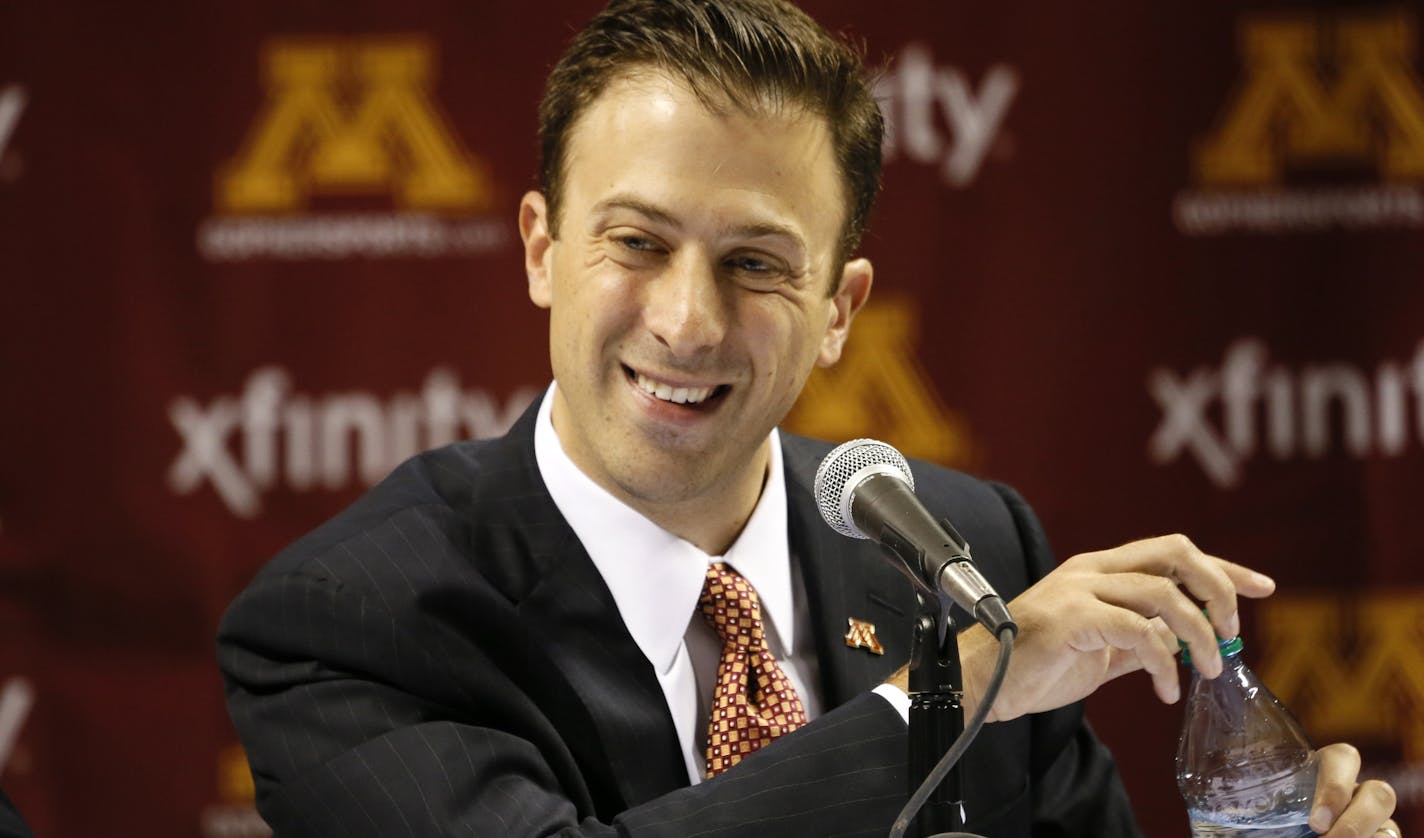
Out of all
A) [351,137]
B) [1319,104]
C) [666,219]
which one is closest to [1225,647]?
[666,219]

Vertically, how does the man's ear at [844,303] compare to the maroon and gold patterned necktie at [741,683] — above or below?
above

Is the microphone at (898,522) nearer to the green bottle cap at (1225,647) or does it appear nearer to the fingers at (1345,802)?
the green bottle cap at (1225,647)

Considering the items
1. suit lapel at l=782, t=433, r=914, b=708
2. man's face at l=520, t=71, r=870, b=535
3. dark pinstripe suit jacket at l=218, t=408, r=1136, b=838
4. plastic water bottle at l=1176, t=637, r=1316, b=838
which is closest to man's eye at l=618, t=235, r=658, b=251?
man's face at l=520, t=71, r=870, b=535

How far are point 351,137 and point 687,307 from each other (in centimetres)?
198

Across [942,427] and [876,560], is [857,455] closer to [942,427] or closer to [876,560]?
[876,560]

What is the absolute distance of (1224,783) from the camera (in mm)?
2133

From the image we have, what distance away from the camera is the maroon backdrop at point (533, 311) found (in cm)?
369

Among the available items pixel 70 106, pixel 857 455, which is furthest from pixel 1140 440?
pixel 70 106

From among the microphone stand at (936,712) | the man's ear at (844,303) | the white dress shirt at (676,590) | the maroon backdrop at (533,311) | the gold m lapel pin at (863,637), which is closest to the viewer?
the microphone stand at (936,712)

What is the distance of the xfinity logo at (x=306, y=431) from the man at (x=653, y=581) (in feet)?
4.73

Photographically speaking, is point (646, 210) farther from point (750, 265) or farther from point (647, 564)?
point (647, 564)

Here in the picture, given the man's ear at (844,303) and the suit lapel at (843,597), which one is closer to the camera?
the suit lapel at (843,597)

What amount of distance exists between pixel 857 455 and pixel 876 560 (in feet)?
2.28

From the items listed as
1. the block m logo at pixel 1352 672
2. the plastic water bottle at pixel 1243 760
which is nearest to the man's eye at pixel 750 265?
the plastic water bottle at pixel 1243 760
